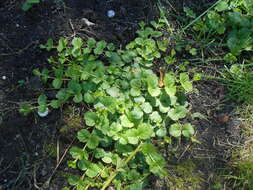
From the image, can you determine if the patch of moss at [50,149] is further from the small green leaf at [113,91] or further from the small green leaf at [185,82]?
the small green leaf at [185,82]

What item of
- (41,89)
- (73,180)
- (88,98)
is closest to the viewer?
(73,180)

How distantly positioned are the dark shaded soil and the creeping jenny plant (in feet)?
0.27

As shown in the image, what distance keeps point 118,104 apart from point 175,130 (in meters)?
0.31

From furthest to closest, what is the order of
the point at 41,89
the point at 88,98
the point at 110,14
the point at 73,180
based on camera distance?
the point at 110,14 → the point at 41,89 → the point at 88,98 → the point at 73,180

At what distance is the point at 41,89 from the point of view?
74.0 inches

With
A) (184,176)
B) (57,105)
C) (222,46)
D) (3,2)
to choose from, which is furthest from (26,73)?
(222,46)

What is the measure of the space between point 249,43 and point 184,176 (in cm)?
82

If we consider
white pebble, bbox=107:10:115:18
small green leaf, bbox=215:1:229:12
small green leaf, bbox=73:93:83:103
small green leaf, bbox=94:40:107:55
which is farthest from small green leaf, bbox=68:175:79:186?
small green leaf, bbox=215:1:229:12

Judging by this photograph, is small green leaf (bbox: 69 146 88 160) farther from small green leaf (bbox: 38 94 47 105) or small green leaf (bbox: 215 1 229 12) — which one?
small green leaf (bbox: 215 1 229 12)

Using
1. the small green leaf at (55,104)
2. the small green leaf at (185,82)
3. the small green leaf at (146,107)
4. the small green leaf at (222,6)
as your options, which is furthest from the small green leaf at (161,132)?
the small green leaf at (222,6)

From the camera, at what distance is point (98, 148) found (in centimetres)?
172

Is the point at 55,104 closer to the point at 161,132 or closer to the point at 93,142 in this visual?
the point at 93,142

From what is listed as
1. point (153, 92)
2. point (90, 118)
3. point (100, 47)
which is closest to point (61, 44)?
point (100, 47)

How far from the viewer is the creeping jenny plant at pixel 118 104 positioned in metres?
1.70
